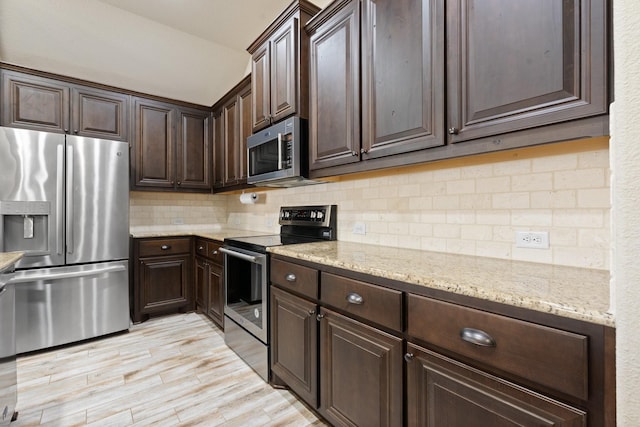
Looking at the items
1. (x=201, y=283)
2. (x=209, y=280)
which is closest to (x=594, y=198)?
(x=209, y=280)

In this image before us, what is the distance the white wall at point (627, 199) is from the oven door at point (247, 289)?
1597 millimetres

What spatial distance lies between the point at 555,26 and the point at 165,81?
11.3 feet

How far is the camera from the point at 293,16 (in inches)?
79.7

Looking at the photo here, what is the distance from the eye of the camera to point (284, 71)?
213cm

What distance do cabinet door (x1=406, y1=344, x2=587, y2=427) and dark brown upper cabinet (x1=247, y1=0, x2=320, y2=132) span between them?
1708 mm

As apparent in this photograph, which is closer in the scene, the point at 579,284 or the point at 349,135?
the point at 579,284

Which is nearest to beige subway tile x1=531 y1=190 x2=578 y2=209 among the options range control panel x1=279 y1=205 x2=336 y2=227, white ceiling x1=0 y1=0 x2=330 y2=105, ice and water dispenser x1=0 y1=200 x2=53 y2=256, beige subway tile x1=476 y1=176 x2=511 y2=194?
beige subway tile x1=476 y1=176 x2=511 y2=194

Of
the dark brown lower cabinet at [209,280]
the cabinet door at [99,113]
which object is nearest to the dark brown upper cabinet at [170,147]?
the cabinet door at [99,113]

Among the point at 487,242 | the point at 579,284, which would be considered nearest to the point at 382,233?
the point at 487,242

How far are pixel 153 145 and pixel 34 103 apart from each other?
96cm

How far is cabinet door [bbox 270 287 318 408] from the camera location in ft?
4.95

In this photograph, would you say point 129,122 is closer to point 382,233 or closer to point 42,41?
point 42,41

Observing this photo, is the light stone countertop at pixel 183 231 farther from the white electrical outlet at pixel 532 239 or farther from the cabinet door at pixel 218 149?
the white electrical outlet at pixel 532 239

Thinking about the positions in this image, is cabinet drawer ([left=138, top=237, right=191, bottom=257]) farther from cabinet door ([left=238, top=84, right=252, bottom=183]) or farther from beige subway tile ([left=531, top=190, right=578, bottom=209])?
beige subway tile ([left=531, top=190, right=578, bottom=209])
